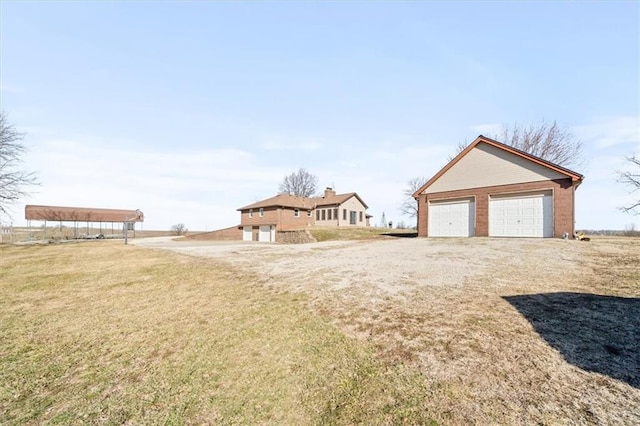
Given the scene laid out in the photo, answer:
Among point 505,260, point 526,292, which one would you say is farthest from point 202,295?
point 505,260

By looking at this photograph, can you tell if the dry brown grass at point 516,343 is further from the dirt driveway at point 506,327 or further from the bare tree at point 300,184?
the bare tree at point 300,184

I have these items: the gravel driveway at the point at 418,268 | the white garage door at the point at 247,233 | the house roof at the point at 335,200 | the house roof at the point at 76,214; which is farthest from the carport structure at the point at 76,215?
the gravel driveway at the point at 418,268

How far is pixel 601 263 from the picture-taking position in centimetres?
966

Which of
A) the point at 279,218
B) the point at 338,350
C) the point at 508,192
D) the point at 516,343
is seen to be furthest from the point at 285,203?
the point at 516,343

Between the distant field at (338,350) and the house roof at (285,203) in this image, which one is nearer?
the distant field at (338,350)

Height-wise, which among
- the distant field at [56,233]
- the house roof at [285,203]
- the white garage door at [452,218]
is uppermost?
the house roof at [285,203]

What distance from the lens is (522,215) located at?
17938mm

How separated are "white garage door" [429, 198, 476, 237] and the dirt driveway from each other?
32.2 feet

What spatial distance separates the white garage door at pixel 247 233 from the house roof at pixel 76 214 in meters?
13.9

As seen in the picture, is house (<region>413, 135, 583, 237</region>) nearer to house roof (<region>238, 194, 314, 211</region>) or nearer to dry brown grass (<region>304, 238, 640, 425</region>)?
dry brown grass (<region>304, 238, 640, 425</region>)

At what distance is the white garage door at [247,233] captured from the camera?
40406 mm

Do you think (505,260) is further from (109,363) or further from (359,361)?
(109,363)

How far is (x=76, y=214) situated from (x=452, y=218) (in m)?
53.8

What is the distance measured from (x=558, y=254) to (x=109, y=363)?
14981 mm
